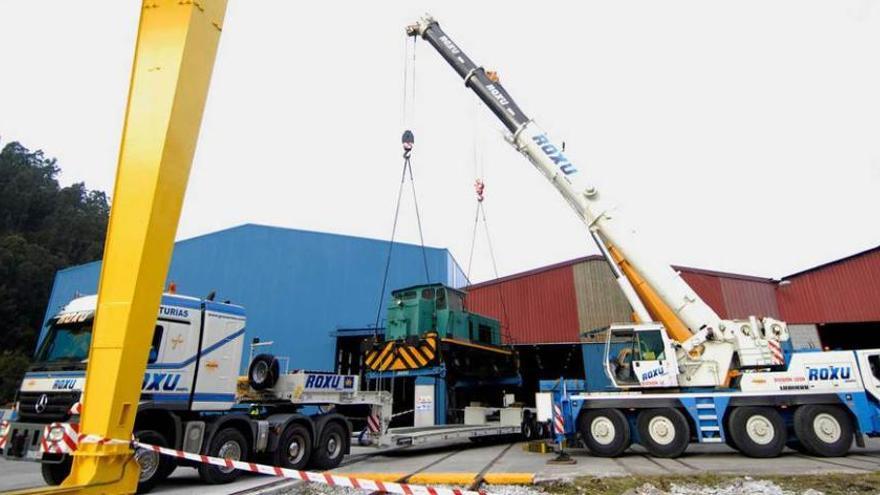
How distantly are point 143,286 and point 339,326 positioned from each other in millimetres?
21356

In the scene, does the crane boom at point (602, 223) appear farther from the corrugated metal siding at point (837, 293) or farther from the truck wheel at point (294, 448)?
the corrugated metal siding at point (837, 293)

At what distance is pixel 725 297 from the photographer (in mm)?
20047

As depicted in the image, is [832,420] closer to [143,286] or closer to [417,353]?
[417,353]

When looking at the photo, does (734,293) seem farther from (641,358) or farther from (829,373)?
(641,358)

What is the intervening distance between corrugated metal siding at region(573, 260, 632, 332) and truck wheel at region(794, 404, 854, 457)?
1036cm

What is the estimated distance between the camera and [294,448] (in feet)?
30.9

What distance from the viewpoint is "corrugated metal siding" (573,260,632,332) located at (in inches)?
790

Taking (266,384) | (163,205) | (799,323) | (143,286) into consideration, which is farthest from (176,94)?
(799,323)

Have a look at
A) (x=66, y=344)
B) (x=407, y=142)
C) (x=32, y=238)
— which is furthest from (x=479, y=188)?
(x=32, y=238)

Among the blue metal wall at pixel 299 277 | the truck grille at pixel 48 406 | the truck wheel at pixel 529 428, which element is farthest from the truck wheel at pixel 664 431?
the blue metal wall at pixel 299 277

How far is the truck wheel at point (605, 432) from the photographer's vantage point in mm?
10180

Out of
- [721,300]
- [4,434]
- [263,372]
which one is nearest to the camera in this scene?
[4,434]

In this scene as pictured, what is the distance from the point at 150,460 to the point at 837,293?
23753mm

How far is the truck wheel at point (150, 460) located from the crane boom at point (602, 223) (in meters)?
9.81
